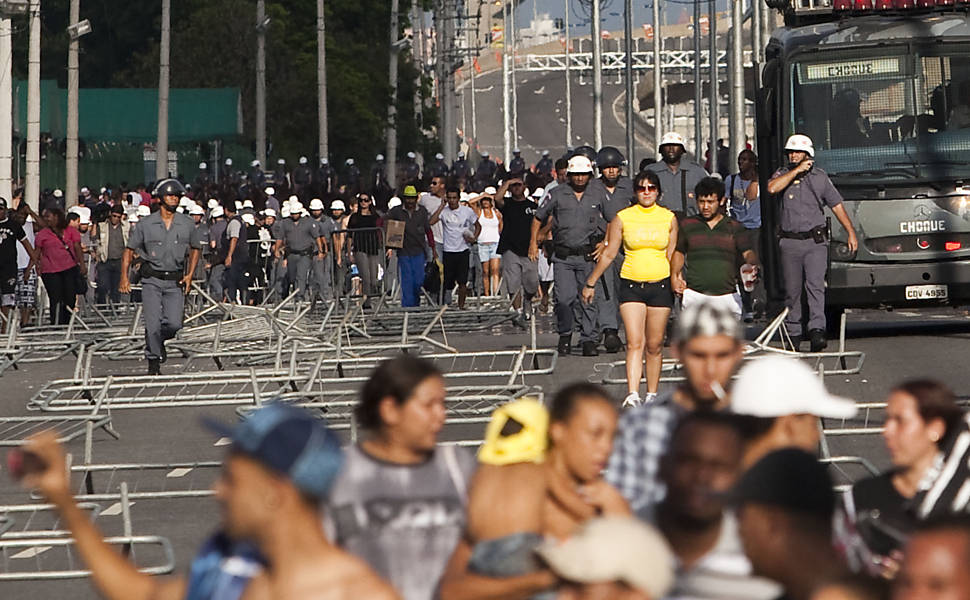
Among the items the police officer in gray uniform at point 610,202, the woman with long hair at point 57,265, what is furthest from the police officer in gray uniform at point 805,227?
the woman with long hair at point 57,265

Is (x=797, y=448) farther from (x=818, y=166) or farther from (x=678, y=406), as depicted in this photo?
(x=818, y=166)

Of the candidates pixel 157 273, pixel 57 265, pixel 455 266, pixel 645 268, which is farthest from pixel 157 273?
pixel 455 266

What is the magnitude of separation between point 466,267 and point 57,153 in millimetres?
35584

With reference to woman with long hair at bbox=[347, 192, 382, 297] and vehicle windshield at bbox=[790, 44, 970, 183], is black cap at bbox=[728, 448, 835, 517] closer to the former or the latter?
vehicle windshield at bbox=[790, 44, 970, 183]

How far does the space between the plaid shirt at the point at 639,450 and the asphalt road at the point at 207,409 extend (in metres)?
0.42

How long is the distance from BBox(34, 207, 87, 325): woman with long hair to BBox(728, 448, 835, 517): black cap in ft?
81.7

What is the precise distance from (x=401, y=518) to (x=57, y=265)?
2406 cm

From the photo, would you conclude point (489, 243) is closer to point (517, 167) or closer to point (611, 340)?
point (517, 167)

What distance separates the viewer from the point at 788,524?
520 cm

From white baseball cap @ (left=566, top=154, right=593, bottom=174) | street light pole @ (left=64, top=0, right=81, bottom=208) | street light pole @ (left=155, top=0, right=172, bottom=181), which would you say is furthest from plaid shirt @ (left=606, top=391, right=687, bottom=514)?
street light pole @ (left=155, top=0, right=172, bottom=181)

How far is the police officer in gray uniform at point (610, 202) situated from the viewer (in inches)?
811

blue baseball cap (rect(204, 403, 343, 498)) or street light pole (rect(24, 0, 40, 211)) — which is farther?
street light pole (rect(24, 0, 40, 211))

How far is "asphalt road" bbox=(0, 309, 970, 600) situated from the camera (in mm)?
11680

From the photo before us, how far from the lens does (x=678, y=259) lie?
15898mm
